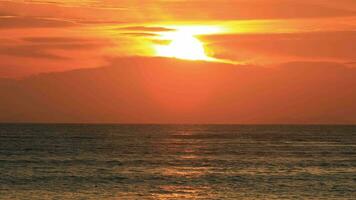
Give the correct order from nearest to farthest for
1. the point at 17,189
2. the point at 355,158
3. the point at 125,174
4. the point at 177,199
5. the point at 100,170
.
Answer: the point at 177,199, the point at 17,189, the point at 125,174, the point at 100,170, the point at 355,158

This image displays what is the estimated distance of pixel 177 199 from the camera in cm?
5403

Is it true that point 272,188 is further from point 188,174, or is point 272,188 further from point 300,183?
point 188,174

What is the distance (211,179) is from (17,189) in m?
17.4

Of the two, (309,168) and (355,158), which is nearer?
(309,168)

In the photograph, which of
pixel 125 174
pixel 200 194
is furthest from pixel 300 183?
pixel 125 174

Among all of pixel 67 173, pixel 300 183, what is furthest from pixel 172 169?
pixel 300 183

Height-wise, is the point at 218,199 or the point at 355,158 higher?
the point at 355,158

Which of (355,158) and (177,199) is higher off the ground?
(355,158)

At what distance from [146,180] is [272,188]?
11639mm

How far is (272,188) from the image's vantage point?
196 ft

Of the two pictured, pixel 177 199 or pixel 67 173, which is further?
pixel 67 173

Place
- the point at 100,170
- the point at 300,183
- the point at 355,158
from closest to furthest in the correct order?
the point at 300,183 → the point at 100,170 → the point at 355,158

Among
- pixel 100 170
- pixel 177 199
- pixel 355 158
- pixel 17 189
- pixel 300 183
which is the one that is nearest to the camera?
pixel 177 199

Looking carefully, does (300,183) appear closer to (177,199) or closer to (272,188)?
(272,188)
